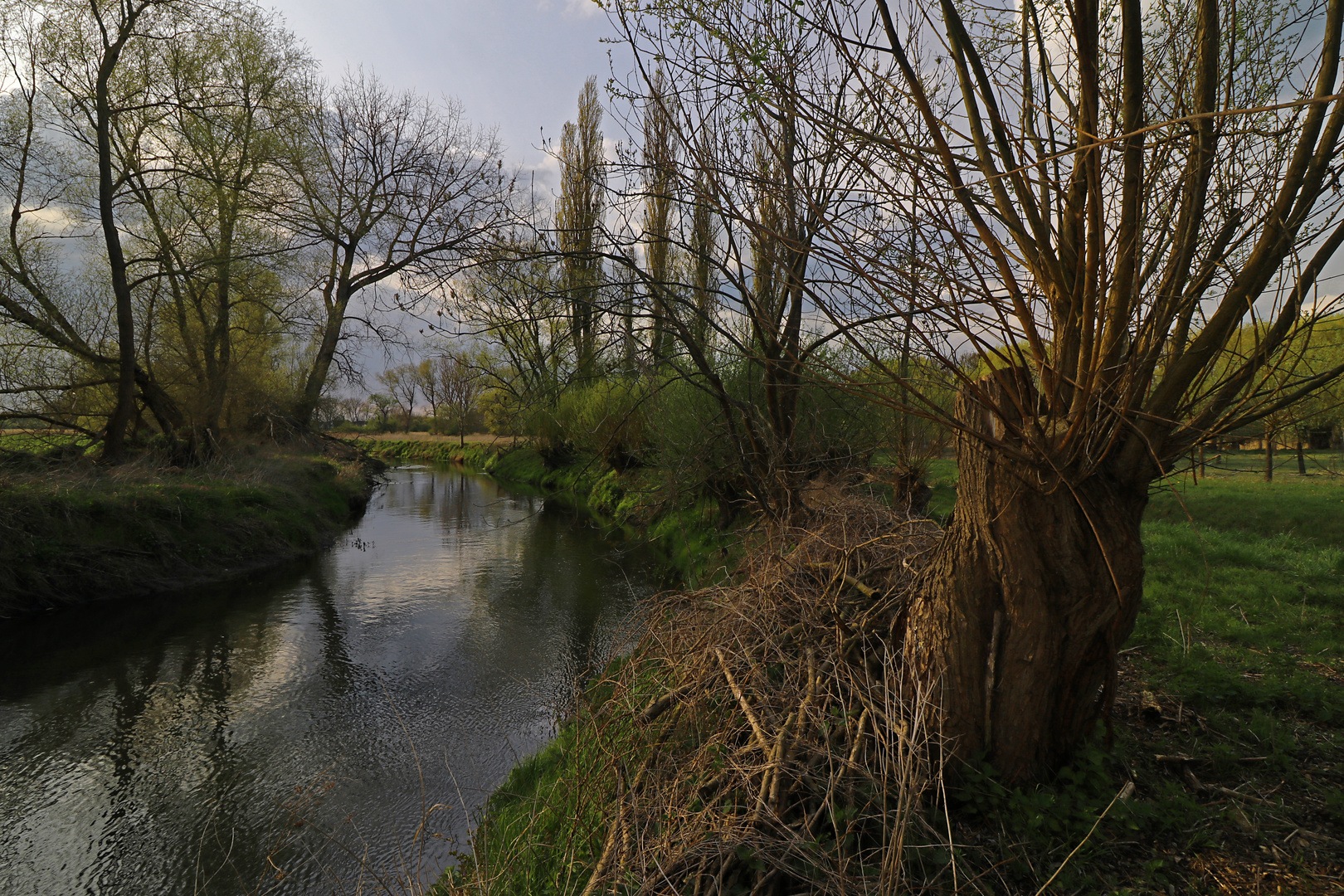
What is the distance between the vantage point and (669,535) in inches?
494

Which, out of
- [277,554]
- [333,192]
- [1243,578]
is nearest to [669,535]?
[277,554]

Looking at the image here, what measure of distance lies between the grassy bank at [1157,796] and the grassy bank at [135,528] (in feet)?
27.8

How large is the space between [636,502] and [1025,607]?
11489 mm

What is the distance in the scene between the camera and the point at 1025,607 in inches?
110

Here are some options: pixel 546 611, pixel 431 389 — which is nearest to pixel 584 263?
pixel 546 611

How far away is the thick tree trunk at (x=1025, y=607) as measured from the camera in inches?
107

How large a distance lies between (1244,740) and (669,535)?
9722mm

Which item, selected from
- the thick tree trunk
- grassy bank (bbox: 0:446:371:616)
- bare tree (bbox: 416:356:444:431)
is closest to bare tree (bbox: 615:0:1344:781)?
the thick tree trunk

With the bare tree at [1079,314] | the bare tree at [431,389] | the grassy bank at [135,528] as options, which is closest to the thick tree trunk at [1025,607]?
the bare tree at [1079,314]

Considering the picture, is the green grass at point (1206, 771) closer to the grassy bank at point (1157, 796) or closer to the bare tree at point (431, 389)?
the grassy bank at point (1157, 796)

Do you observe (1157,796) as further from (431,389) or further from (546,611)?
(431,389)

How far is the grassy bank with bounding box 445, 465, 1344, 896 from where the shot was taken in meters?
2.48

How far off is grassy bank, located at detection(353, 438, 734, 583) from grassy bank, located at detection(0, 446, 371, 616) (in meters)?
4.91

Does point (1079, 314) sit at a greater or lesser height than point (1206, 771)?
greater
